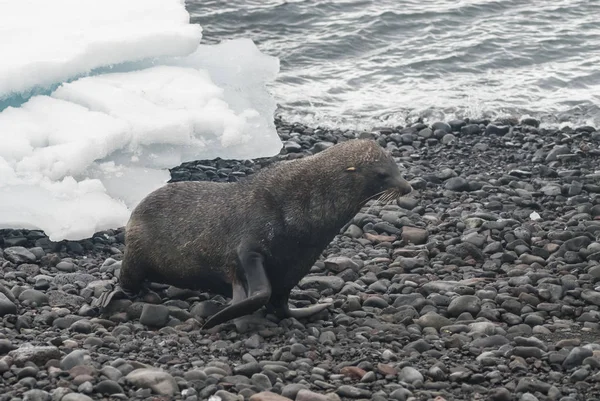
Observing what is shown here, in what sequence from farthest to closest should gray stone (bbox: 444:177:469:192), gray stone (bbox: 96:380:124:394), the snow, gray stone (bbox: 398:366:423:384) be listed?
gray stone (bbox: 444:177:469:192)
the snow
gray stone (bbox: 398:366:423:384)
gray stone (bbox: 96:380:124:394)

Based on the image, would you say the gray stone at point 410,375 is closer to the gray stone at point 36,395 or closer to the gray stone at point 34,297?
the gray stone at point 36,395

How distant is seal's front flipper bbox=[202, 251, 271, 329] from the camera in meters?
6.47

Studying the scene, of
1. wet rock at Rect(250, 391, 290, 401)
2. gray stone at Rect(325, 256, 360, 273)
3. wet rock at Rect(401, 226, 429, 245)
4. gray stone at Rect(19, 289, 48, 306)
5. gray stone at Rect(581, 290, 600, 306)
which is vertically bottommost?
wet rock at Rect(401, 226, 429, 245)

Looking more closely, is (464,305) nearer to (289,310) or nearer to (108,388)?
(289,310)

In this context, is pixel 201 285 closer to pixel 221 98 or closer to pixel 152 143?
pixel 152 143

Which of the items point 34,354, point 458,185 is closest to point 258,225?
point 34,354

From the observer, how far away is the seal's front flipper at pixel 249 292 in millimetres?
6469

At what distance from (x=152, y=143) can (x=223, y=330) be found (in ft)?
12.9

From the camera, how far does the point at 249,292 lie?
6.66 m

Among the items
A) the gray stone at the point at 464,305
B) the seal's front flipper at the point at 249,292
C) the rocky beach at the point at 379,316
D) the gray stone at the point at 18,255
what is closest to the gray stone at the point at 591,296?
the rocky beach at the point at 379,316

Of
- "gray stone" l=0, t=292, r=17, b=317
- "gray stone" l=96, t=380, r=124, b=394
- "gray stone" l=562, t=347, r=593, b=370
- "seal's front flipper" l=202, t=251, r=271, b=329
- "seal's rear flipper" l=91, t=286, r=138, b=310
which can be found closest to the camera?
"gray stone" l=96, t=380, r=124, b=394

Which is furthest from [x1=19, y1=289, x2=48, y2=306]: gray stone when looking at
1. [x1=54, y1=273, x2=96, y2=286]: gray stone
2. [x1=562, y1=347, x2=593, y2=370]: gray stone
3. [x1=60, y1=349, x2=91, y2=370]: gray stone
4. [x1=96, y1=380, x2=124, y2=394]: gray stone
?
[x1=562, y1=347, x2=593, y2=370]: gray stone

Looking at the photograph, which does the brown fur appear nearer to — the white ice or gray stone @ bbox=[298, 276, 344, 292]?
gray stone @ bbox=[298, 276, 344, 292]

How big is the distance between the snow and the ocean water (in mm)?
2473
